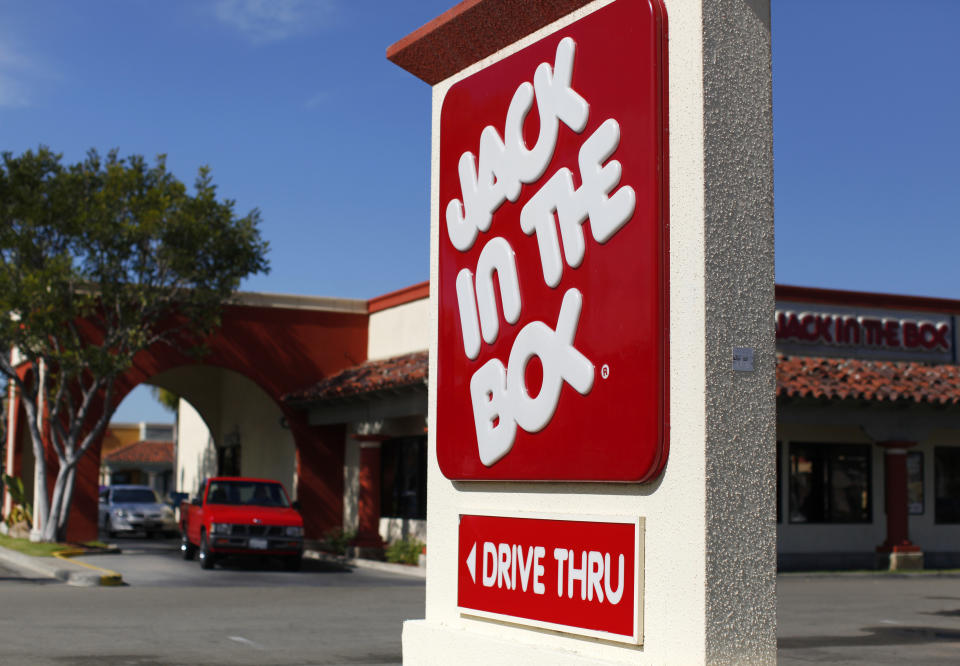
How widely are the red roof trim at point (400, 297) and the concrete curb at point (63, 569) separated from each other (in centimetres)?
904

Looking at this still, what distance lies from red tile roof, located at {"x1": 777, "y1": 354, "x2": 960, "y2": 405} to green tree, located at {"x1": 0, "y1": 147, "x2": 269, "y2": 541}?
11.4 meters

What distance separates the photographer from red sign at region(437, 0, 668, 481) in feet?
18.6

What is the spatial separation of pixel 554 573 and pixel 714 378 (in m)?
1.49

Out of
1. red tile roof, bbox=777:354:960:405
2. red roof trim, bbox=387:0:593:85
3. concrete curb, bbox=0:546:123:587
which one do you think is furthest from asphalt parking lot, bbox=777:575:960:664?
concrete curb, bbox=0:546:123:587

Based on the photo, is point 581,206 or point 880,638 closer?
point 581,206

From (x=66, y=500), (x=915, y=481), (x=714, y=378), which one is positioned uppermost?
(x=714, y=378)

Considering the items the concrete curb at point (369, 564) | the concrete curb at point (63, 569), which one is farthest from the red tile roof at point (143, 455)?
the concrete curb at point (63, 569)

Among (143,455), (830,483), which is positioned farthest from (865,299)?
(143,455)

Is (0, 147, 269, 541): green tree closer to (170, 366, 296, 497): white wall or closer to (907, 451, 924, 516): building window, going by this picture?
(170, 366, 296, 497): white wall

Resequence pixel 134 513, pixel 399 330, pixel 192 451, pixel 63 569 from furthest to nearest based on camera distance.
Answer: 1. pixel 192 451
2. pixel 134 513
3. pixel 399 330
4. pixel 63 569

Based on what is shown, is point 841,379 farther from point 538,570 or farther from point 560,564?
point 560,564

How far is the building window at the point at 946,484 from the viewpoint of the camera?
83.7ft

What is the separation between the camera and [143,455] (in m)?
64.9

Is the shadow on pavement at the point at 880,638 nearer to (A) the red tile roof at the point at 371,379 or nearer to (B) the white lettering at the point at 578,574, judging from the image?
(B) the white lettering at the point at 578,574
